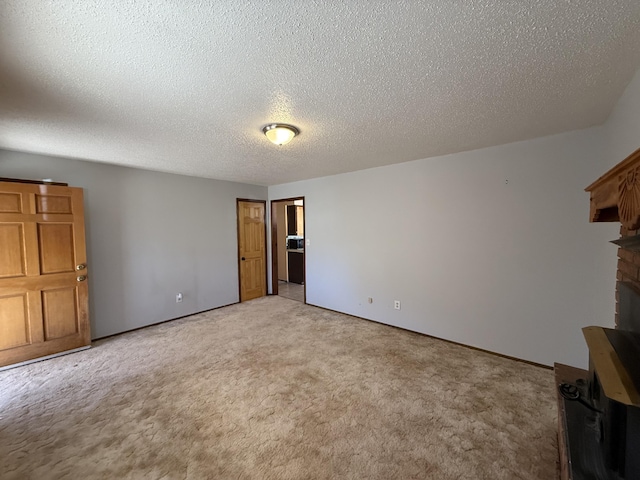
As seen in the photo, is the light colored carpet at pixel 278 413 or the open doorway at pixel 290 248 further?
the open doorway at pixel 290 248

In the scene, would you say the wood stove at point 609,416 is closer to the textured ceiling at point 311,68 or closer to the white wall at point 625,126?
the white wall at point 625,126

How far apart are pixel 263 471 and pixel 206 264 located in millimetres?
3645

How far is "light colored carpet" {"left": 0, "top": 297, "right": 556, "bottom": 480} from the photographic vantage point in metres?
1.60

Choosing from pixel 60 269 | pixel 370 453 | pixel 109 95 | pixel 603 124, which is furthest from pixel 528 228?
pixel 60 269

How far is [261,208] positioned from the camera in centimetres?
555

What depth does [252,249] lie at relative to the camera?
17.7 ft

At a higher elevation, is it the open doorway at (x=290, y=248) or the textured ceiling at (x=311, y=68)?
the textured ceiling at (x=311, y=68)

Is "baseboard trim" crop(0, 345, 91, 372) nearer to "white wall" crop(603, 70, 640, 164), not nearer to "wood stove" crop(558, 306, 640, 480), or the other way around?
"wood stove" crop(558, 306, 640, 480)

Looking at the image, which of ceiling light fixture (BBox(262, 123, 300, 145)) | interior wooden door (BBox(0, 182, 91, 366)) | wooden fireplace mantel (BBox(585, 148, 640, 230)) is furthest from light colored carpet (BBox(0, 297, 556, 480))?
ceiling light fixture (BBox(262, 123, 300, 145))

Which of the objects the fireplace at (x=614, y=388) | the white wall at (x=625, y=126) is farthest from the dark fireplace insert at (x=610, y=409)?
the white wall at (x=625, y=126)

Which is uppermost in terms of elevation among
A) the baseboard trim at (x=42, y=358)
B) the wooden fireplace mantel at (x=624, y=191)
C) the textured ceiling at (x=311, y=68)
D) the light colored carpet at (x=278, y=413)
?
the textured ceiling at (x=311, y=68)

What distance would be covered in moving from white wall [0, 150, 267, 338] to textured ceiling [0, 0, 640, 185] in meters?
0.83

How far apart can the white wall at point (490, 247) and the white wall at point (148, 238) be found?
239 centimetres

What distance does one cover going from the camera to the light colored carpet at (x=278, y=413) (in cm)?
160
